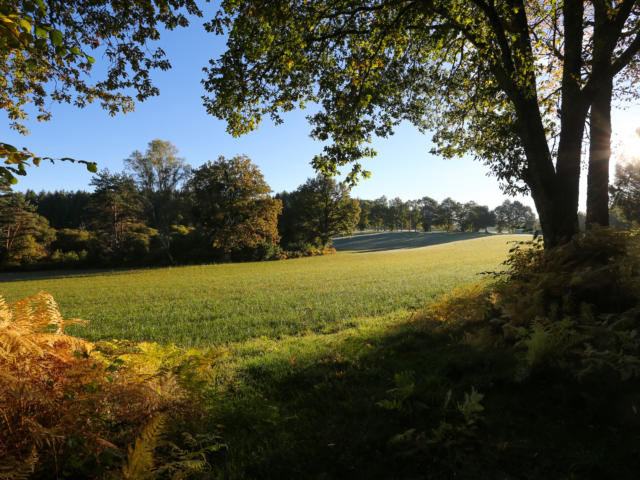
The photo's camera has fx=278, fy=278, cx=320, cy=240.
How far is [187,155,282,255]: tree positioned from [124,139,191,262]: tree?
6459mm

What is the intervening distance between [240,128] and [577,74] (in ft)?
23.4

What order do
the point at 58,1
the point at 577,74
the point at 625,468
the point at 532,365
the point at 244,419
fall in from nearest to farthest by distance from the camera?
1. the point at 625,468
2. the point at 244,419
3. the point at 532,365
4. the point at 58,1
5. the point at 577,74

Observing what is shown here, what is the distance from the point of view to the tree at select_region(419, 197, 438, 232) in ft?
350

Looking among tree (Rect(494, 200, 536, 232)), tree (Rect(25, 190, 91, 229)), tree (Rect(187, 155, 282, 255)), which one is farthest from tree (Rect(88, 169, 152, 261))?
tree (Rect(494, 200, 536, 232))

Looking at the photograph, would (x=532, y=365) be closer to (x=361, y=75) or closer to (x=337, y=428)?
(x=337, y=428)

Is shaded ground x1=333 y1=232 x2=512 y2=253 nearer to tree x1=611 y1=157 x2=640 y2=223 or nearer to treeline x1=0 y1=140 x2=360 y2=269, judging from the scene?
treeline x1=0 y1=140 x2=360 y2=269

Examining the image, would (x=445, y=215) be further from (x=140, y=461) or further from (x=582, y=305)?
(x=140, y=461)

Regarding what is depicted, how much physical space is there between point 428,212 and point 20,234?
110m

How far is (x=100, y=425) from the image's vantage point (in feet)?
6.77

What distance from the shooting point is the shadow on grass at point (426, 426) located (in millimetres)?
1883

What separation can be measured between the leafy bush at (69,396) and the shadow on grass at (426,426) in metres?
0.64

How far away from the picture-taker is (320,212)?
47500mm

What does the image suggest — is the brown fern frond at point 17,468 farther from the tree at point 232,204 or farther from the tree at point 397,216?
the tree at point 397,216

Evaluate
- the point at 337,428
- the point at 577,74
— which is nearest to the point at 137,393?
the point at 337,428
